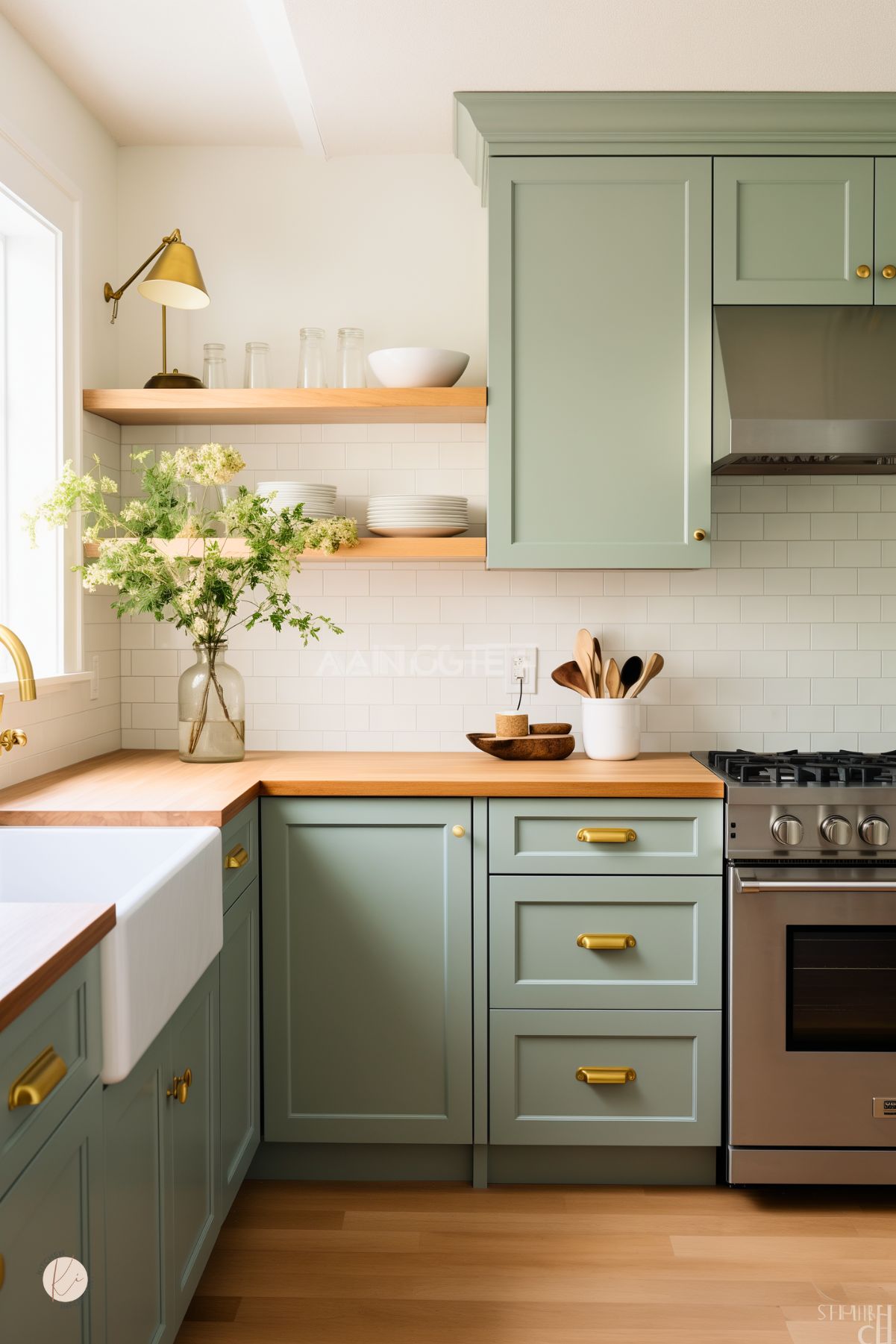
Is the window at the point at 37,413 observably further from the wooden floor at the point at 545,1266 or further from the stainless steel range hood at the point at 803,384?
the stainless steel range hood at the point at 803,384

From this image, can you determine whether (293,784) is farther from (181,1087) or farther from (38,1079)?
(38,1079)

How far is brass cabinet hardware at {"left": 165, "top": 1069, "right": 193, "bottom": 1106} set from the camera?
1717mm

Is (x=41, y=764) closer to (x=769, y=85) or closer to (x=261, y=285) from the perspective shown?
(x=261, y=285)

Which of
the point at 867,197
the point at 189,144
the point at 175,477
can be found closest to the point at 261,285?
the point at 189,144

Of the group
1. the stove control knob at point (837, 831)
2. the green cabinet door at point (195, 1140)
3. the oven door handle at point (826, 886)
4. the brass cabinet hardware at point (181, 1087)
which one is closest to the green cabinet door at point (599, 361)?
the stove control knob at point (837, 831)

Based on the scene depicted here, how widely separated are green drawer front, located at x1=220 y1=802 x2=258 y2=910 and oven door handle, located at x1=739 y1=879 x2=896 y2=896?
1.16 metres

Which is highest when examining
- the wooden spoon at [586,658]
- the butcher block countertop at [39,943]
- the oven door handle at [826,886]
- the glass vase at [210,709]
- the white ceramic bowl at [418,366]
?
the white ceramic bowl at [418,366]

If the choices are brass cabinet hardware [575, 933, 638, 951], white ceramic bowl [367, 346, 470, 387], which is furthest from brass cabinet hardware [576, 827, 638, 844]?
white ceramic bowl [367, 346, 470, 387]

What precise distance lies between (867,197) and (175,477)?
1927 millimetres

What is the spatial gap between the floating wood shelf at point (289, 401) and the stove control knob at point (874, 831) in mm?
1431

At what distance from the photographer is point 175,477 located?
2521 mm

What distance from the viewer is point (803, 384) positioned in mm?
2598

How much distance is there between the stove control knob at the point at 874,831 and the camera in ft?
7.79

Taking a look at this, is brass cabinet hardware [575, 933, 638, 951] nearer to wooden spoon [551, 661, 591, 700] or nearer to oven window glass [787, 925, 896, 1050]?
oven window glass [787, 925, 896, 1050]
